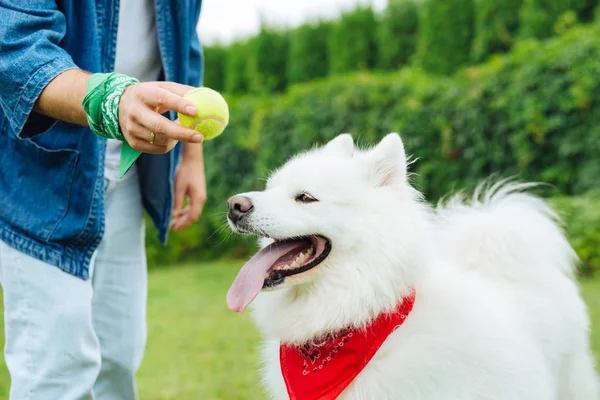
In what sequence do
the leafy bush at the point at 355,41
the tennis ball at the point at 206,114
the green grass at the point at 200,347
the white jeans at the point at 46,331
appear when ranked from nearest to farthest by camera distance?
the tennis ball at the point at 206,114 < the white jeans at the point at 46,331 < the green grass at the point at 200,347 < the leafy bush at the point at 355,41

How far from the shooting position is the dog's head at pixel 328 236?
2543 millimetres

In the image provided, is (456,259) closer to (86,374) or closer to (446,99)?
(86,374)

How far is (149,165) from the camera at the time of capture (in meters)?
2.91

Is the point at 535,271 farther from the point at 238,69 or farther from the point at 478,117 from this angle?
the point at 238,69

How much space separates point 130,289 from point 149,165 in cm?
55

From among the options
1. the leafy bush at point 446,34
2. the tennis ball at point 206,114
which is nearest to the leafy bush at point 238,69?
the leafy bush at point 446,34

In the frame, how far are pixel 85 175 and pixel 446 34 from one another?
388 inches

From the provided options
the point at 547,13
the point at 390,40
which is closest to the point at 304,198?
the point at 547,13

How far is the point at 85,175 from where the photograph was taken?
2.38 meters

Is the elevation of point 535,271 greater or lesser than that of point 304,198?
lesser

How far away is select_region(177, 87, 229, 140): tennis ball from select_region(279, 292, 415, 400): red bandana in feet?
3.55

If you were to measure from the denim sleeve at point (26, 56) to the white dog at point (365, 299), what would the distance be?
33.0 inches

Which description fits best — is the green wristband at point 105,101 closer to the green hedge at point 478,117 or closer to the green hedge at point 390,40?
the green hedge at point 478,117

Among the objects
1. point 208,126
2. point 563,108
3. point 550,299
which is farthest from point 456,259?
point 563,108
